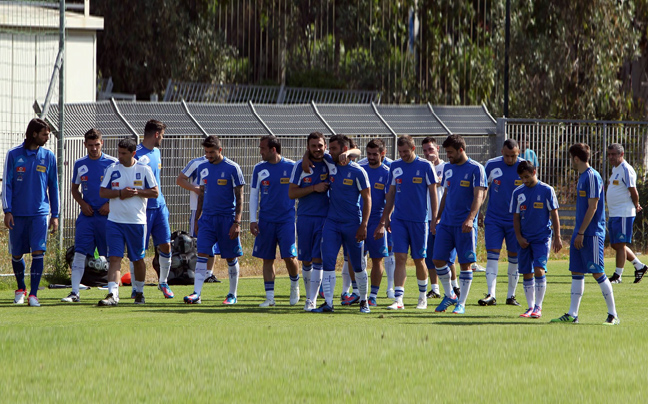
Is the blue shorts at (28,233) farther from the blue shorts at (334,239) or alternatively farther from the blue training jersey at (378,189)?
the blue training jersey at (378,189)

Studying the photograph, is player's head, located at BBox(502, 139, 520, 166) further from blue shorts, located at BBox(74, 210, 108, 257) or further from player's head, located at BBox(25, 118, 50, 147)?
player's head, located at BBox(25, 118, 50, 147)

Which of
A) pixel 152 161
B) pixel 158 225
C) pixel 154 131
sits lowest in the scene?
pixel 158 225

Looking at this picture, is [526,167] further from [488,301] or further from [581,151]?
[488,301]

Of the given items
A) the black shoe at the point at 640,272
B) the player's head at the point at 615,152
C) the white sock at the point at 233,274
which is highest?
the player's head at the point at 615,152

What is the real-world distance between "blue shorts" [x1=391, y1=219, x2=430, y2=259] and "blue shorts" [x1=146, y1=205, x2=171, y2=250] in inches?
117

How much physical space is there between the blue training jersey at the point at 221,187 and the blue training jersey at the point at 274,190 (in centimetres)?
38

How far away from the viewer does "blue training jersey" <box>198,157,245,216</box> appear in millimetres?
11773

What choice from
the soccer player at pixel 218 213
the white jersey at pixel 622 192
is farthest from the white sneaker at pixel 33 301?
the white jersey at pixel 622 192

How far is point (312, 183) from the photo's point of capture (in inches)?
425

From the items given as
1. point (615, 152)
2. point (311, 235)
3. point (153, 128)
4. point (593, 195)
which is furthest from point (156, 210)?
point (615, 152)

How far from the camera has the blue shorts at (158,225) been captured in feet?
40.3

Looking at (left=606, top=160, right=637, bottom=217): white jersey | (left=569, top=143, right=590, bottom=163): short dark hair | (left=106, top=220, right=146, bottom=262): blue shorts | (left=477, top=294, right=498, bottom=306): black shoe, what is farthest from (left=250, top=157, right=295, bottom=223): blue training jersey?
(left=606, top=160, right=637, bottom=217): white jersey

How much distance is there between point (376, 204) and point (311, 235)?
137 cm

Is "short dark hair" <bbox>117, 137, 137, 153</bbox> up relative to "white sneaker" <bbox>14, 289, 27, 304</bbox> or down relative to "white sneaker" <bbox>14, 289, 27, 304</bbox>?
up
